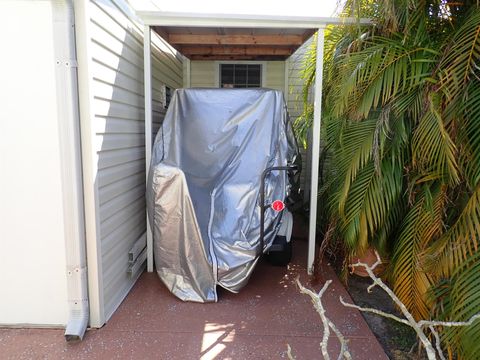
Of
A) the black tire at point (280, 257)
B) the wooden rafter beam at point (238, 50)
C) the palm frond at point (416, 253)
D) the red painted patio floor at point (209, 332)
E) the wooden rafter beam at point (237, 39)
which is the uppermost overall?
the wooden rafter beam at point (238, 50)

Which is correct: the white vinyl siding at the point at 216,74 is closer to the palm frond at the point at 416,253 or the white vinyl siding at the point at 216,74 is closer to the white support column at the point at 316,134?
the white support column at the point at 316,134

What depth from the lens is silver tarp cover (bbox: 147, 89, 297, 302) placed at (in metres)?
3.20

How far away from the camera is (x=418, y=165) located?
2756 mm

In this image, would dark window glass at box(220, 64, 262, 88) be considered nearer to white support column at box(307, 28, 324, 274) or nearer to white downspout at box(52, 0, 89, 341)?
white support column at box(307, 28, 324, 274)

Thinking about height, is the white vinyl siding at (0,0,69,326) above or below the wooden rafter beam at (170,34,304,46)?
below

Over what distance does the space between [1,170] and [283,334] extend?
240 centimetres

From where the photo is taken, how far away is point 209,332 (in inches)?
110

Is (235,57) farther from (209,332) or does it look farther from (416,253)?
(209,332)

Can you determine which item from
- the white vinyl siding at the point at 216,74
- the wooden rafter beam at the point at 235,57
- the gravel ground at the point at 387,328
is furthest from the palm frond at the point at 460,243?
the white vinyl siding at the point at 216,74

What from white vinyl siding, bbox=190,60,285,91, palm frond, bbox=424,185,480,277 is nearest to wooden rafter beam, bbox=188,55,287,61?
white vinyl siding, bbox=190,60,285,91

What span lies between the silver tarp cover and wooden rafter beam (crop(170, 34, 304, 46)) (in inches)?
34.2

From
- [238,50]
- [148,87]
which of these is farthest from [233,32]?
[148,87]

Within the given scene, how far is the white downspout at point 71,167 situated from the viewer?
2428 mm

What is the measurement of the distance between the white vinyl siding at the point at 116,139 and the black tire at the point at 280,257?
1.44 m
